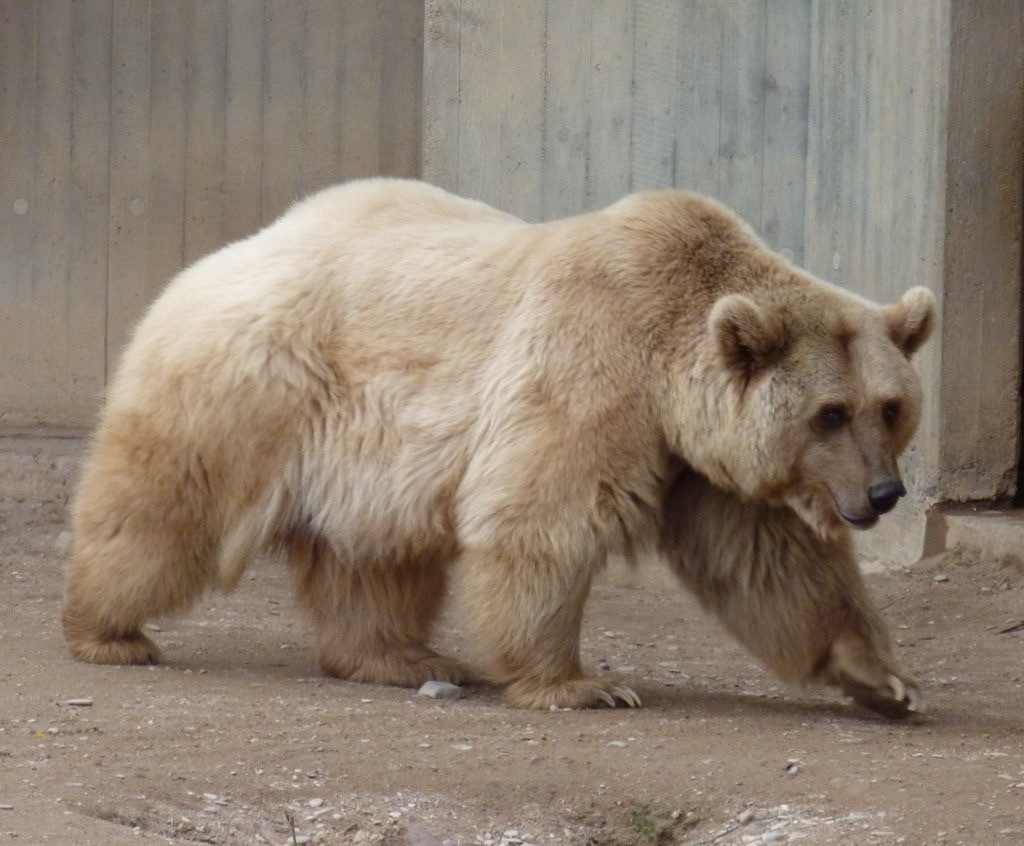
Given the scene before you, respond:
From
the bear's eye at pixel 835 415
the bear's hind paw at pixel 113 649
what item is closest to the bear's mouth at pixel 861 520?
the bear's eye at pixel 835 415

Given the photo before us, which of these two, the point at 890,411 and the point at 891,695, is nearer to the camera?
the point at 890,411

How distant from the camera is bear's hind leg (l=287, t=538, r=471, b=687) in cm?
628

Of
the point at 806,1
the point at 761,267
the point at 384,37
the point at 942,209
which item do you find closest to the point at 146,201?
the point at 384,37

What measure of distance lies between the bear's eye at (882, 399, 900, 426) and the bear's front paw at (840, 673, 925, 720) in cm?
79

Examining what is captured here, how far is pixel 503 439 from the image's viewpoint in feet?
18.7

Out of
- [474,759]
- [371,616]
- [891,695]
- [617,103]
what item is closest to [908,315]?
[891,695]

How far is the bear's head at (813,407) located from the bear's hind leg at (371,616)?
125 centimetres

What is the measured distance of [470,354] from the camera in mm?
5852

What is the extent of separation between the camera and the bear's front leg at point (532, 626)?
561 centimetres

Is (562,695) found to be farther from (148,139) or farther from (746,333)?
(148,139)

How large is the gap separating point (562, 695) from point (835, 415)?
1.17 metres

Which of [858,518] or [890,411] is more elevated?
[890,411]

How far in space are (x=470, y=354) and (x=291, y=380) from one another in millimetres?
593

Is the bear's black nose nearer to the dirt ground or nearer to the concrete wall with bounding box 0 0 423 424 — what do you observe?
the dirt ground
